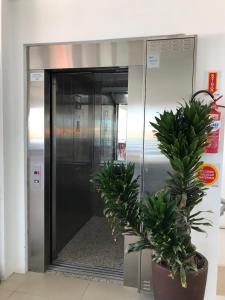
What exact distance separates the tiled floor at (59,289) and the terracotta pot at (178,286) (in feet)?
2.83

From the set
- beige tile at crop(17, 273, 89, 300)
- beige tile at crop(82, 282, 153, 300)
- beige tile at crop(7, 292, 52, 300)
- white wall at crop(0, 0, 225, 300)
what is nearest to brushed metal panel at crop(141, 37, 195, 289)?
white wall at crop(0, 0, 225, 300)

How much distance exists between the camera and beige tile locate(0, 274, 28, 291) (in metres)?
2.58

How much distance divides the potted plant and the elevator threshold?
3.61 ft

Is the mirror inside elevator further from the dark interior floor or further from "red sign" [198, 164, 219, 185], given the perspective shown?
"red sign" [198, 164, 219, 185]

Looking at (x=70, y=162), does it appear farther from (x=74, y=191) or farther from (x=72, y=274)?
(x=72, y=274)

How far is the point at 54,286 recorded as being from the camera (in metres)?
2.62

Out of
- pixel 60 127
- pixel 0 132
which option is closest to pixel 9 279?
pixel 0 132

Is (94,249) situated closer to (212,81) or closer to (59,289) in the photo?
(59,289)

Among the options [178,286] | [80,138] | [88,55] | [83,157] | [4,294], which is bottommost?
[4,294]

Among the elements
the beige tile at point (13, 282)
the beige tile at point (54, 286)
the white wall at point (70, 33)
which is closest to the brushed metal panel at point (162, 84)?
the white wall at point (70, 33)

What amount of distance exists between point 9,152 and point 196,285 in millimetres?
2085

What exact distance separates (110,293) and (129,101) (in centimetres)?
186

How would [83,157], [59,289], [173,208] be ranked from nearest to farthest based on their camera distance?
[173,208], [59,289], [83,157]

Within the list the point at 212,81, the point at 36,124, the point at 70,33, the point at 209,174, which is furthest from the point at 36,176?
the point at 212,81
